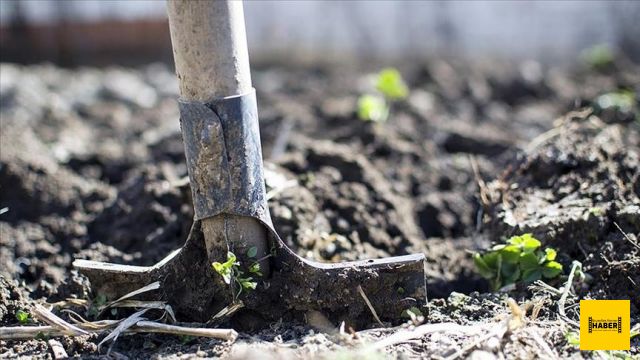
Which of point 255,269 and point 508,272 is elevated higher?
point 255,269

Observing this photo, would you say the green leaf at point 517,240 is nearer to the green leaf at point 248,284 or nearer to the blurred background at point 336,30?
the green leaf at point 248,284

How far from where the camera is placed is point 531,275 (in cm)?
239

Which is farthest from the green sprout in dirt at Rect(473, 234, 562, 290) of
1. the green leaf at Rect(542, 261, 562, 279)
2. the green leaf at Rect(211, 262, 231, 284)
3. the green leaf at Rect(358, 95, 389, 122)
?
the green leaf at Rect(358, 95, 389, 122)

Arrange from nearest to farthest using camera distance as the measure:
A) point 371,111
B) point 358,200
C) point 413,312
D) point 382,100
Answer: point 413,312 < point 358,200 < point 371,111 < point 382,100

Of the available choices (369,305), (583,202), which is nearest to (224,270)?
(369,305)

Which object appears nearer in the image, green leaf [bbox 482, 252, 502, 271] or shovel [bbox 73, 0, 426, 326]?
shovel [bbox 73, 0, 426, 326]

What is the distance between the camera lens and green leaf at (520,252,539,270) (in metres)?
2.38

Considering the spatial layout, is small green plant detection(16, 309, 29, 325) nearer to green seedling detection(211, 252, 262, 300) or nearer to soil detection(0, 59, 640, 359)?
soil detection(0, 59, 640, 359)

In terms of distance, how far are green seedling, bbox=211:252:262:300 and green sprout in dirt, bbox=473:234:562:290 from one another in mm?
844

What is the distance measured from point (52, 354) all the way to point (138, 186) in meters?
1.24

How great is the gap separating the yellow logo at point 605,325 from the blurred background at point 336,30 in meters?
6.18

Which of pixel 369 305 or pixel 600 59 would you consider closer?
pixel 369 305

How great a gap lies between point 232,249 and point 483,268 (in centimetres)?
93

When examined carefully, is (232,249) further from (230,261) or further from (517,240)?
(517,240)
